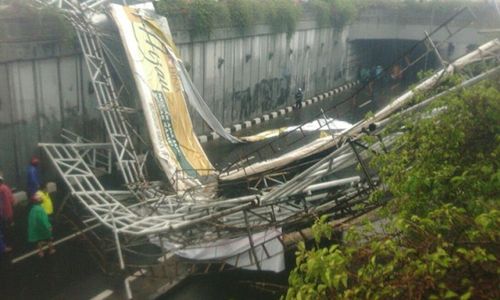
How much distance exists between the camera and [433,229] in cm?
414

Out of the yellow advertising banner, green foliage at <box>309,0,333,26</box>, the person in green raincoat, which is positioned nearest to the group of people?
the person in green raincoat

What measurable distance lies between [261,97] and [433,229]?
23.1 meters

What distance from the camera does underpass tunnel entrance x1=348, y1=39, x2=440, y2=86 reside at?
38.2 metres

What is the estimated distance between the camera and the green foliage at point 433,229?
3514 mm

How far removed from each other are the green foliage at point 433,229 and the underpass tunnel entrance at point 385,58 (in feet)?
106

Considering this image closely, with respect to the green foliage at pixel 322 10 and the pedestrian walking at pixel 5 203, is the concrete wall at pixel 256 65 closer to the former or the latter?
the green foliage at pixel 322 10

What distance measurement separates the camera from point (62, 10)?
45.8 ft

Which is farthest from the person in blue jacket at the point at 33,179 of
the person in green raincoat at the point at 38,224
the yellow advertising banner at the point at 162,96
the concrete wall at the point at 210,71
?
the yellow advertising banner at the point at 162,96

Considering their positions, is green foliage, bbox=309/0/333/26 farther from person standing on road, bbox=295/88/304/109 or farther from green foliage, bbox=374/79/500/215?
green foliage, bbox=374/79/500/215

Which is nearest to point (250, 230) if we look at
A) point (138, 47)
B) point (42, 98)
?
point (138, 47)

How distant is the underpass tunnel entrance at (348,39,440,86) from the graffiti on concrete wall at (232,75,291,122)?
425 inches

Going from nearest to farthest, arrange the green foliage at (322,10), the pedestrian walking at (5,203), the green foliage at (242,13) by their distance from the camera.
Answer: the pedestrian walking at (5,203)
the green foliage at (242,13)
the green foliage at (322,10)

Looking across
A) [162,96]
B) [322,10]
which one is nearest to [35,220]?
[162,96]

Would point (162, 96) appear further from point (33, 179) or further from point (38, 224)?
point (38, 224)
